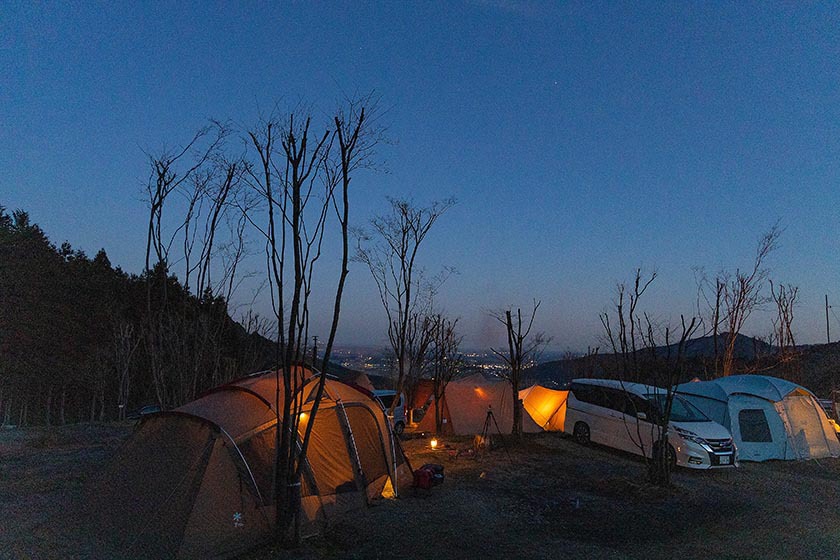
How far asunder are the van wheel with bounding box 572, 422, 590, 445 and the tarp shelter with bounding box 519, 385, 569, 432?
225 centimetres

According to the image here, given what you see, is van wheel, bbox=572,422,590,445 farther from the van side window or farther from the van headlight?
the van headlight

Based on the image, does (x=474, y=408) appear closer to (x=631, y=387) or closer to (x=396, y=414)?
(x=396, y=414)

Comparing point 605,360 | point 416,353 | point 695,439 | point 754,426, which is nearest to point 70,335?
point 416,353

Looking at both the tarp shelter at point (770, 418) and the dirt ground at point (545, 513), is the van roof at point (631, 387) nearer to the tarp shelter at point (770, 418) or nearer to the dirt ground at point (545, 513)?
the tarp shelter at point (770, 418)

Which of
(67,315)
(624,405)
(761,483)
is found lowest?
(761,483)

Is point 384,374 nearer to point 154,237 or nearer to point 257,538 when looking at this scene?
A: point 154,237

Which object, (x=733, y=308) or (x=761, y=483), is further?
(x=733, y=308)

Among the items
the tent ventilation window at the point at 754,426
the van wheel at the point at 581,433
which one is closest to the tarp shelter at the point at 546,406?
the van wheel at the point at 581,433

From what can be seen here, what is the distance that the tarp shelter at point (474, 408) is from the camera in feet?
58.6

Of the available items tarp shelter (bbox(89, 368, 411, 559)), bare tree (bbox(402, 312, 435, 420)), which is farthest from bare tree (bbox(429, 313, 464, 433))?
tarp shelter (bbox(89, 368, 411, 559))

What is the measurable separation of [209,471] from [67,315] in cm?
2467

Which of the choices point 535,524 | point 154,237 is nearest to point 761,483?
point 535,524

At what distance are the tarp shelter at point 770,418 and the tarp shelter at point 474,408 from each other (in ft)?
18.2

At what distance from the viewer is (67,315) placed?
26500 mm
